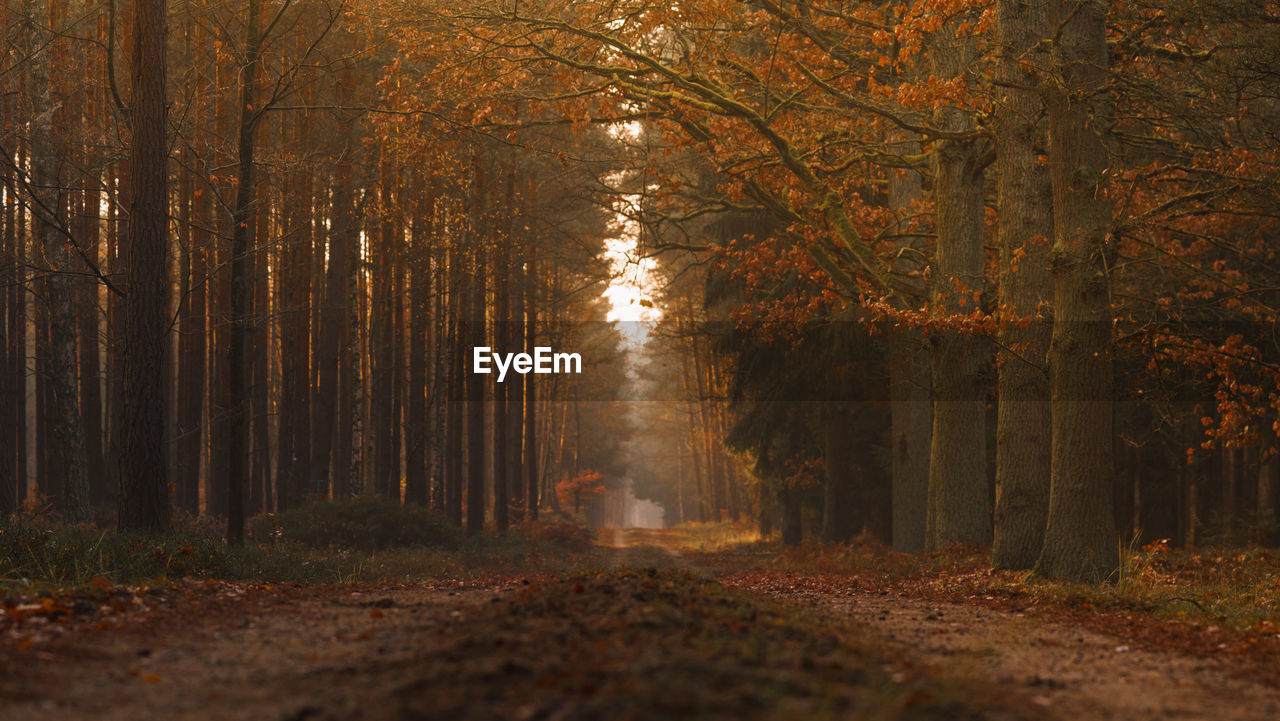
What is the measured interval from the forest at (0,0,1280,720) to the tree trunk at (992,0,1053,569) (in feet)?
0.19

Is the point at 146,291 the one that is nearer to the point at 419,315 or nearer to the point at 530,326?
the point at 419,315

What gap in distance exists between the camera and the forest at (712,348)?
570 cm

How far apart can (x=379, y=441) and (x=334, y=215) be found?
664cm

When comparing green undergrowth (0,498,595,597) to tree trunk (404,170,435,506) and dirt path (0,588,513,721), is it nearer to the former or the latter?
dirt path (0,588,513,721)

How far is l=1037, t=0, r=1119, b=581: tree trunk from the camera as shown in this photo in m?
11.6

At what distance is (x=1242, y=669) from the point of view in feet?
20.4

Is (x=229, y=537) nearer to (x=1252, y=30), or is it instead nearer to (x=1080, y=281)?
(x=1080, y=281)

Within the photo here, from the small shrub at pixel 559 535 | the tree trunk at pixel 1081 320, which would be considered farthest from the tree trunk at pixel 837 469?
the tree trunk at pixel 1081 320

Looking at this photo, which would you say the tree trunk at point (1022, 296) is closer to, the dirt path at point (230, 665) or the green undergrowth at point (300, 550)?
the green undergrowth at point (300, 550)

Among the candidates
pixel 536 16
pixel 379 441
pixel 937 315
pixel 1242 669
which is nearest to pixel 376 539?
pixel 379 441

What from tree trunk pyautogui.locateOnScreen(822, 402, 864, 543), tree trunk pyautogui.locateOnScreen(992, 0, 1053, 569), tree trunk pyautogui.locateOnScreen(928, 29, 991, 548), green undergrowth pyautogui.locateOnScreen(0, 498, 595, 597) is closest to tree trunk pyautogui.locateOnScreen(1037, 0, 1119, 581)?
tree trunk pyautogui.locateOnScreen(992, 0, 1053, 569)

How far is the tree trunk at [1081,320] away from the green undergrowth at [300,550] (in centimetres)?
877

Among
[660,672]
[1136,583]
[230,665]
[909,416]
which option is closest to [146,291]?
[230,665]

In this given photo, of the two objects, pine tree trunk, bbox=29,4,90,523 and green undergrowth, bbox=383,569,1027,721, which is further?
pine tree trunk, bbox=29,4,90,523
